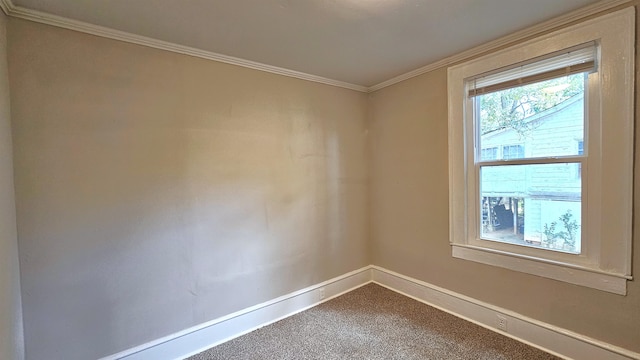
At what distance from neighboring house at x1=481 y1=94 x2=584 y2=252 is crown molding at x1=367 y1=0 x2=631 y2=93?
51 cm

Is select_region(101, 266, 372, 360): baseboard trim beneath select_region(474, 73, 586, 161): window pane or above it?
beneath

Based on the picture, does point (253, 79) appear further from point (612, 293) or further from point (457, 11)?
point (612, 293)

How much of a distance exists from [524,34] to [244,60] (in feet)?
7.05

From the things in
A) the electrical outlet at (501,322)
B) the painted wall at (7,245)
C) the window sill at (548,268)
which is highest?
the painted wall at (7,245)

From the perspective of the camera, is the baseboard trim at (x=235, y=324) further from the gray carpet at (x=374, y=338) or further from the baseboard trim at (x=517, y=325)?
the baseboard trim at (x=517, y=325)

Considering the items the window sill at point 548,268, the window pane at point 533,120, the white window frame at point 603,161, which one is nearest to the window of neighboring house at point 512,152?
the window pane at point 533,120

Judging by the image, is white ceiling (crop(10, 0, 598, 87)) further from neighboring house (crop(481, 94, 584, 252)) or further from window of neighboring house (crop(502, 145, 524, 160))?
window of neighboring house (crop(502, 145, 524, 160))

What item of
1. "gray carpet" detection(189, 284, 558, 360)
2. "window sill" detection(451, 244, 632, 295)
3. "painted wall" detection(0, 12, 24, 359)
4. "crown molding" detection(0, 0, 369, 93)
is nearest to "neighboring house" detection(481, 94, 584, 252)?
"window sill" detection(451, 244, 632, 295)

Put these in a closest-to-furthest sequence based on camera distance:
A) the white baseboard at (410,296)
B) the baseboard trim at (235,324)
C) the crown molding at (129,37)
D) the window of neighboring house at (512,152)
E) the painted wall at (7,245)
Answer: the painted wall at (7,245) → the crown molding at (129,37) → the white baseboard at (410,296) → the baseboard trim at (235,324) → the window of neighboring house at (512,152)

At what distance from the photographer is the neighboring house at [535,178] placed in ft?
6.20

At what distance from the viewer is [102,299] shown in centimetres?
180

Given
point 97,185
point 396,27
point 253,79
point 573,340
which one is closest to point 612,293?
point 573,340

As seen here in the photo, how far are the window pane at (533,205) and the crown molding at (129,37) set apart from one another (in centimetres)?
198

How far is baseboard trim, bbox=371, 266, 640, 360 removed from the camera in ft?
5.88
